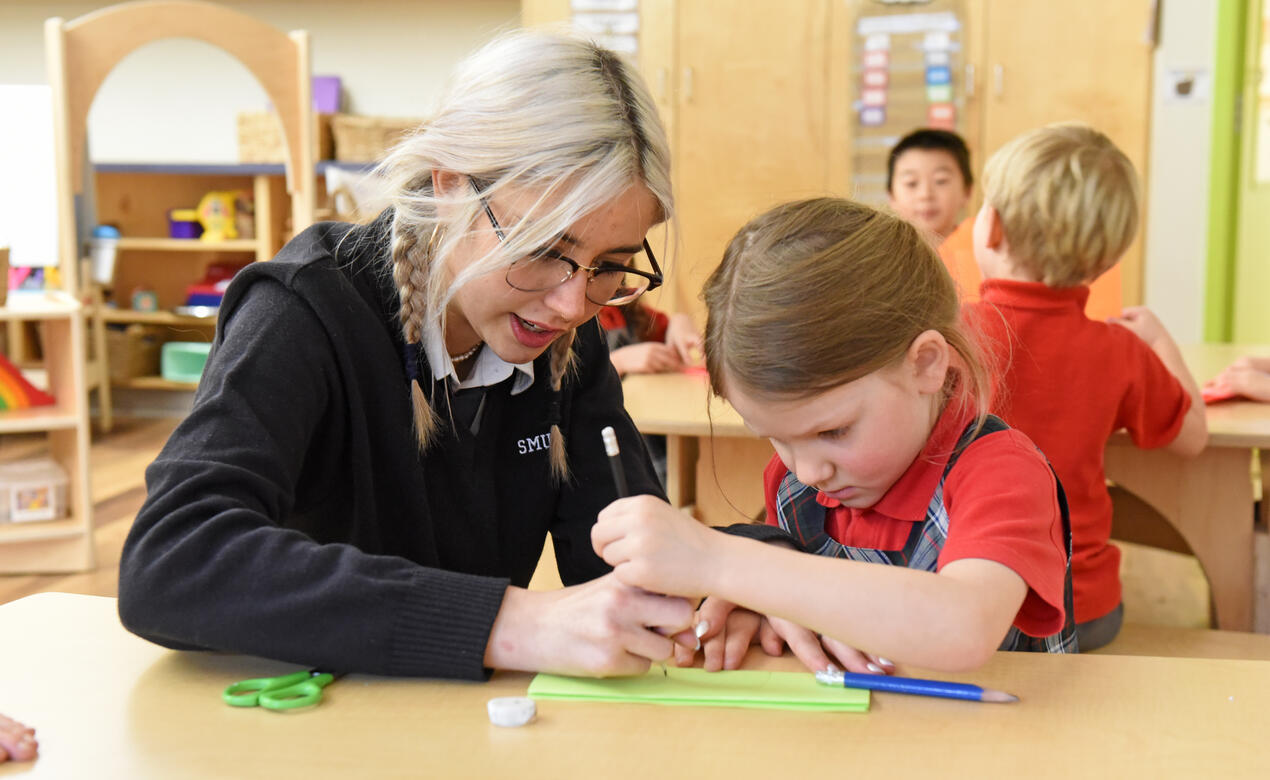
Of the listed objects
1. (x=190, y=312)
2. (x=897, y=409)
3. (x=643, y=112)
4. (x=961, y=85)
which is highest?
(x=961, y=85)

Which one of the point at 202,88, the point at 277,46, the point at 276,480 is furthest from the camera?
the point at 202,88

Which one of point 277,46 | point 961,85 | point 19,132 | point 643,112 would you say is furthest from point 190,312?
point 643,112

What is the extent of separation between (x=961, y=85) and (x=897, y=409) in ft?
13.3

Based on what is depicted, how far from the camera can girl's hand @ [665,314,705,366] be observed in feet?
8.97

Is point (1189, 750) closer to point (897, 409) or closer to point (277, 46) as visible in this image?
point (897, 409)

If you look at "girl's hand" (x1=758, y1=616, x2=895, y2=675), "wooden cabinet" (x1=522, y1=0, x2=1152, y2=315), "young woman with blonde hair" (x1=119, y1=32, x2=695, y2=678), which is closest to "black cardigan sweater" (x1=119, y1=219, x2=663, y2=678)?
"young woman with blonde hair" (x1=119, y1=32, x2=695, y2=678)

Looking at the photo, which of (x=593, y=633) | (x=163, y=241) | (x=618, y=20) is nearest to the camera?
(x=593, y=633)

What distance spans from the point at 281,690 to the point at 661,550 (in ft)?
1.00

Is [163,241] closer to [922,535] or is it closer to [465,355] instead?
[465,355]

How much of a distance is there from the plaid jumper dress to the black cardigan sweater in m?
0.16

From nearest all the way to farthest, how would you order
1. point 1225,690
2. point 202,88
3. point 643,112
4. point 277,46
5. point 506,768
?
point 506,768
point 1225,690
point 643,112
point 277,46
point 202,88

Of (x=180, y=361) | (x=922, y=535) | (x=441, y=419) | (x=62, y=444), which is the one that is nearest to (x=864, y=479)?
(x=922, y=535)

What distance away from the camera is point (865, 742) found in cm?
82

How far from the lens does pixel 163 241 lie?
550 cm
